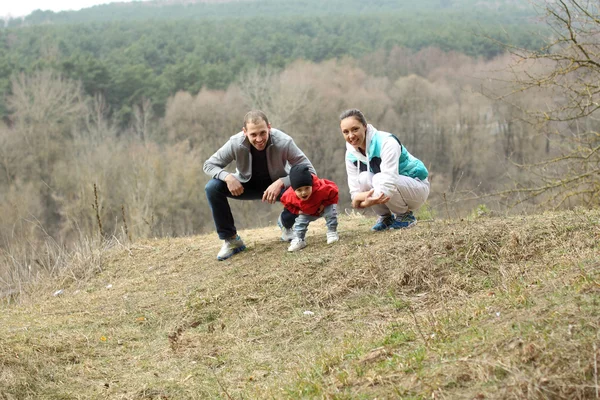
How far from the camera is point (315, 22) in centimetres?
8031

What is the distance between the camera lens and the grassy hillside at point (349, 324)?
276 centimetres

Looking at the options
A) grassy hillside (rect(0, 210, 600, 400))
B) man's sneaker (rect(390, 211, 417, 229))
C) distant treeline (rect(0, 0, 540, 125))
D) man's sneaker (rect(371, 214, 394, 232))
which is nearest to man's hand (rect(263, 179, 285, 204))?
grassy hillside (rect(0, 210, 600, 400))

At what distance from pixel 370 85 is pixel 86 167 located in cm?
2614

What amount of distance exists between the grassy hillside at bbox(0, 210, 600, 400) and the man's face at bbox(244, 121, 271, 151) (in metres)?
1.03

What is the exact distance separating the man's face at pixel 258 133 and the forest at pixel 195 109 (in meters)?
6.02

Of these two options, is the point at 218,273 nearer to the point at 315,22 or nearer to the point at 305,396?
the point at 305,396

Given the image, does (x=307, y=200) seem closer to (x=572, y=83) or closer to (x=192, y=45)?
(x=572, y=83)

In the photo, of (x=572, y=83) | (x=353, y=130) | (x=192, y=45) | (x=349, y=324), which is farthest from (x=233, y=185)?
(x=192, y=45)

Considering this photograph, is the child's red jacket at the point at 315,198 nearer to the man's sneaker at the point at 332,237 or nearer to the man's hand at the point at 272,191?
the man's hand at the point at 272,191

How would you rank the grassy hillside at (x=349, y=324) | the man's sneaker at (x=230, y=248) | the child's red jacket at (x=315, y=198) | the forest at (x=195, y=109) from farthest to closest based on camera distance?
1. the forest at (x=195, y=109)
2. the man's sneaker at (x=230, y=248)
3. the child's red jacket at (x=315, y=198)
4. the grassy hillside at (x=349, y=324)

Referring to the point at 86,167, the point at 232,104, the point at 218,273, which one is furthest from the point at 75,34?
the point at 218,273

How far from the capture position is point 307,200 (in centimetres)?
554

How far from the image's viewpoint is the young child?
17.7ft

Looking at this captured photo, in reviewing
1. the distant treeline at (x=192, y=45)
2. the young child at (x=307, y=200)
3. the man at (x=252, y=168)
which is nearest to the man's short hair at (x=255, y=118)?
the man at (x=252, y=168)
